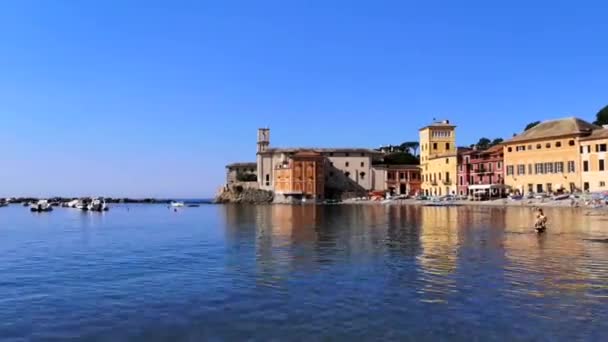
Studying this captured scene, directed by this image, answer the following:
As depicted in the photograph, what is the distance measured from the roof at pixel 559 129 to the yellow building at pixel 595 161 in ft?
6.94

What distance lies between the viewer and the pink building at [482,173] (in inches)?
3804

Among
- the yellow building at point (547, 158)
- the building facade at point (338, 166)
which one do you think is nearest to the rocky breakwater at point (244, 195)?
the building facade at point (338, 166)

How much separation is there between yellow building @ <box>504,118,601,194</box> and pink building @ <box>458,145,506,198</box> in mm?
3039

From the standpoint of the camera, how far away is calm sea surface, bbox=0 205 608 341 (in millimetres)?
11516

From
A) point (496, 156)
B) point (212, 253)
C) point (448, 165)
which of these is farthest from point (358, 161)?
point (212, 253)

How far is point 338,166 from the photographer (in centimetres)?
13625

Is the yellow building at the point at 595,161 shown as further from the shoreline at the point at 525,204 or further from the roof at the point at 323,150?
the roof at the point at 323,150

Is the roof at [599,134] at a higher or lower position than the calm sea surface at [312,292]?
higher

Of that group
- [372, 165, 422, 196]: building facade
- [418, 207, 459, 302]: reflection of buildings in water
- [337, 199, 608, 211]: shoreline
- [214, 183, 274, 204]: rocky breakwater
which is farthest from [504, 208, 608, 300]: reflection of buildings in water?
[214, 183, 274, 204]: rocky breakwater

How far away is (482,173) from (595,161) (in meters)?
25.4

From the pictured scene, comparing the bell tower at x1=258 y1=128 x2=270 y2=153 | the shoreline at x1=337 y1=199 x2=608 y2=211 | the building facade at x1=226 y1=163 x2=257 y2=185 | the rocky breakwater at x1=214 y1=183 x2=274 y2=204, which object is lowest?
the shoreline at x1=337 y1=199 x2=608 y2=211

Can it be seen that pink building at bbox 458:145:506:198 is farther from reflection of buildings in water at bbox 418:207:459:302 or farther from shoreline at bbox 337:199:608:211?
reflection of buildings in water at bbox 418:207:459:302

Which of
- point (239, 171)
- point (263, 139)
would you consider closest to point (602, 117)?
point (263, 139)

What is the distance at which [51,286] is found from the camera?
17.3 meters
